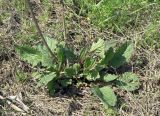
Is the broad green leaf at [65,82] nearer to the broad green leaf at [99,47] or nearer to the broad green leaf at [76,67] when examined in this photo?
the broad green leaf at [76,67]

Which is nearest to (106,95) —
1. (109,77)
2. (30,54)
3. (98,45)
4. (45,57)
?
(109,77)

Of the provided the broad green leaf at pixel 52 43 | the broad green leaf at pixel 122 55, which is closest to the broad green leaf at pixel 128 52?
the broad green leaf at pixel 122 55

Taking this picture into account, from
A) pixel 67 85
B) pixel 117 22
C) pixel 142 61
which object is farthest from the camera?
pixel 117 22

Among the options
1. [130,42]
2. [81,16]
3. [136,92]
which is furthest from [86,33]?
[136,92]

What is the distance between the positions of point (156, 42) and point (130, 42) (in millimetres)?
343

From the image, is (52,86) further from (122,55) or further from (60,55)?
(122,55)

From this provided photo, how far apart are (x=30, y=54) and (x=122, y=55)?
2.22 feet

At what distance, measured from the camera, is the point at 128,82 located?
311 centimetres

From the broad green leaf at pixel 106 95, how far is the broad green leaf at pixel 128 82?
4.5 inches

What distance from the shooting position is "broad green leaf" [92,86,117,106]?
2.91 metres

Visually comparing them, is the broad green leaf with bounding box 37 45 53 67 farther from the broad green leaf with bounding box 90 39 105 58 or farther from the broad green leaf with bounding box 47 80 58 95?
the broad green leaf with bounding box 90 39 105 58

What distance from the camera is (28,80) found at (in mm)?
3156

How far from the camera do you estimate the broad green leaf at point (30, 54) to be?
3135mm

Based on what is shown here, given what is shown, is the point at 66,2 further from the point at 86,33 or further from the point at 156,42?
the point at 156,42
